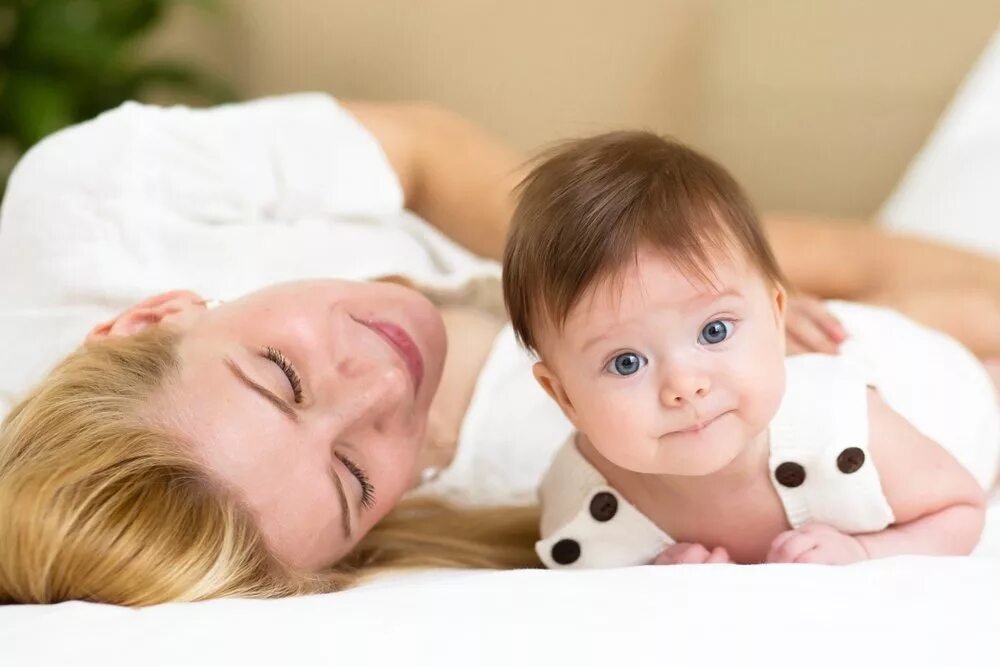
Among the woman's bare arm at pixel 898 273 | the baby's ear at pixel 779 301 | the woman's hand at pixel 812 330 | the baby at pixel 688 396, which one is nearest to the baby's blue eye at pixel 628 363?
the baby at pixel 688 396

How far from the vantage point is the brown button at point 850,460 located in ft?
3.01

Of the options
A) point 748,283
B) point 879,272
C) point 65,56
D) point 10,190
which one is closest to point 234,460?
point 748,283

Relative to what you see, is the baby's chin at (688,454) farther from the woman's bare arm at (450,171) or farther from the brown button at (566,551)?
the woman's bare arm at (450,171)

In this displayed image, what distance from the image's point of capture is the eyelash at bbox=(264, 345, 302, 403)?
1000mm

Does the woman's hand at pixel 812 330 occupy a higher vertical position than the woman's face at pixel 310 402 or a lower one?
higher

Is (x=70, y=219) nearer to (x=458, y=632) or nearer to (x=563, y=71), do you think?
(x=458, y=632)

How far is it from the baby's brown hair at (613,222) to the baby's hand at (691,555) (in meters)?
0.22

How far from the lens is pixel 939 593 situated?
742 millimetres

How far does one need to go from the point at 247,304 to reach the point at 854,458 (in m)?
0.57

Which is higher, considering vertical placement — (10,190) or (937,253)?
(937,253)

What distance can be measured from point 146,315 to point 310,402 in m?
0.27

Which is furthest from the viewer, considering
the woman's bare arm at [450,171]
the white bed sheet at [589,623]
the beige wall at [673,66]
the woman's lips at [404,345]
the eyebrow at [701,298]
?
the beige wall at [673,66]

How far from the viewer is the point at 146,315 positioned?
1.16 m

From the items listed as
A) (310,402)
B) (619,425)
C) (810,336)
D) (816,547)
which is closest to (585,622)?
(619,425)
